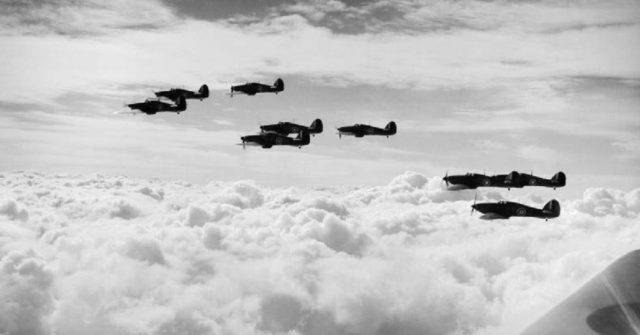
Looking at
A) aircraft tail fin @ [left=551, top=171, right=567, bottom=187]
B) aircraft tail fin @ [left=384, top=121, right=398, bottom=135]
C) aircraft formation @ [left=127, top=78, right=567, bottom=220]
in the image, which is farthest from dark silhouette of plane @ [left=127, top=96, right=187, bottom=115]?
aircraft tail fin @ [left=551, top=171, right=567, bottom=187]

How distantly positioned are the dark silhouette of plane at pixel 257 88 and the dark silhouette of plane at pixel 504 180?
101 ft

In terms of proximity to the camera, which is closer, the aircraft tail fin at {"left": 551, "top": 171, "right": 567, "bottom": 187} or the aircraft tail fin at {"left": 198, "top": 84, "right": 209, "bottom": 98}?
the aircraft tail fin at {"left": 551, "top": 171, "right": 567, "bottom": 187}

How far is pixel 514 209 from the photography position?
62.4 meters

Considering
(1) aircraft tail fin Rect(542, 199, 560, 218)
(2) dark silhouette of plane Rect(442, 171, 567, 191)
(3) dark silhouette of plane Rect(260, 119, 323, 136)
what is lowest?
(1) aircraft tail fin Rect(542, 199, 560, 218)

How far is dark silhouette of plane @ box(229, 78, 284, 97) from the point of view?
7262cm

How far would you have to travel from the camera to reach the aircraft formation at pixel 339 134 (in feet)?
200

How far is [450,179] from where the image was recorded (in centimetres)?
6219

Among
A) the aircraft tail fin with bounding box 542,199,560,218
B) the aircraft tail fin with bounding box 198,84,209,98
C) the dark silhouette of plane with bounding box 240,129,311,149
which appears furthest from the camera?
the aircraft tail fin with bounding box 198,84,209,98

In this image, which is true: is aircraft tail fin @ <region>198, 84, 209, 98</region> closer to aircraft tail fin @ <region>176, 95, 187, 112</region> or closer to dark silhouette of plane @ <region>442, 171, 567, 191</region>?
aircraft tail fin @ <region>176, 95, 187, 112</region>

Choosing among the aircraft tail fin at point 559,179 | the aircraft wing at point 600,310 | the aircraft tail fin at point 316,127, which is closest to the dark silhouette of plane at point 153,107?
the aircraft tail fin at point 316,127

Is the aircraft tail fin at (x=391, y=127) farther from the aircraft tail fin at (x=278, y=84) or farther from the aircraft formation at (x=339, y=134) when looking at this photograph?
the aircraft tail fin at (x=278, y=84)

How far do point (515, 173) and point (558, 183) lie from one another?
759 cm

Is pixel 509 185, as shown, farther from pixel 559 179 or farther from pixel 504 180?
pixel 559 179

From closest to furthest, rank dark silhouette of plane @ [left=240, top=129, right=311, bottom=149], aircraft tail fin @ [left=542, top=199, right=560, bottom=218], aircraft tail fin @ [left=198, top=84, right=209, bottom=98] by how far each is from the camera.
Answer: aircraft tail fin @ [left=542, top=199, right=560, bottom=218] < dark silhouette of plane @ [left=240, top=129, right=311, bottom=149] < aircraft tail fin @ [left=198, top=84, right=209, bottom=98]
